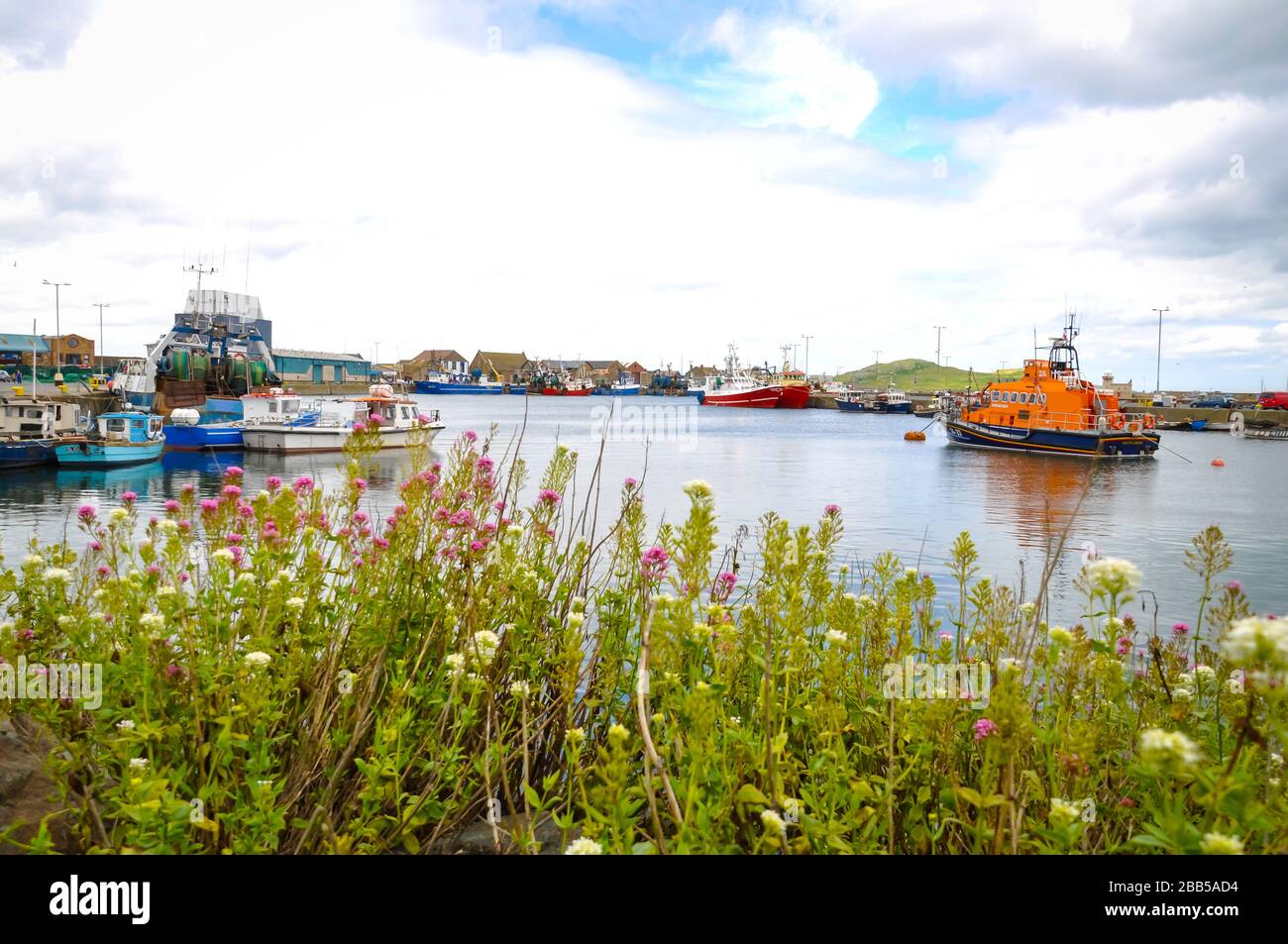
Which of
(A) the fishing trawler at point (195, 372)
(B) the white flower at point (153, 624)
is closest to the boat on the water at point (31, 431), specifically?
(A) the fishing trawler at point (195, 372)

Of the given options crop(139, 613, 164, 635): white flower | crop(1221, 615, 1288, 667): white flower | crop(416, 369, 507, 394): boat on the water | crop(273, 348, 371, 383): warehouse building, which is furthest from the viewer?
crop(416, 369, 507, 394): boat on the water

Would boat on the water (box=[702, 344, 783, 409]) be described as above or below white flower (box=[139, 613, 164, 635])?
above

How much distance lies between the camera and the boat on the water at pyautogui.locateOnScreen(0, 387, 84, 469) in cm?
2817

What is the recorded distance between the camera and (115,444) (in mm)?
30156

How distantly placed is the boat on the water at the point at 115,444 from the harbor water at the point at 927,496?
0.56 metres

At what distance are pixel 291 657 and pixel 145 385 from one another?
2042 inches

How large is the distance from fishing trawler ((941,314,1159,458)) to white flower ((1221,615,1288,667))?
4577 cm

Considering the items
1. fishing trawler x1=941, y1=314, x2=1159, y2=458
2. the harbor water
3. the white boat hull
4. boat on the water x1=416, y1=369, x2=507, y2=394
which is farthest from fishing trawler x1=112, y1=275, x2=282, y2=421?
boat on the water x1=416, y1=369, x2=507, y2=394

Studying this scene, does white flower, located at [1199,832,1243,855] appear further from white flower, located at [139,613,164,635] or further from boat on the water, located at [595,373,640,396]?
boat on the water, located at [595,373,640,396]

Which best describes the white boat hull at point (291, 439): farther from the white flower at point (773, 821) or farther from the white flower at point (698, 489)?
the white flower at point (773, 821)

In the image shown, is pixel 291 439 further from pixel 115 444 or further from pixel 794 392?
pixel 794 392

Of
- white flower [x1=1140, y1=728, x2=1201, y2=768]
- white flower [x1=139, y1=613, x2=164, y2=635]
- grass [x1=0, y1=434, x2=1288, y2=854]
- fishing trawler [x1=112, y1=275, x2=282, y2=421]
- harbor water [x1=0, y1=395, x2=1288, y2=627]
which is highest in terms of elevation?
fishing trawler [x1=112, y1=275, x2=282, y2=421]

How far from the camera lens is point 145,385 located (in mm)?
46938
